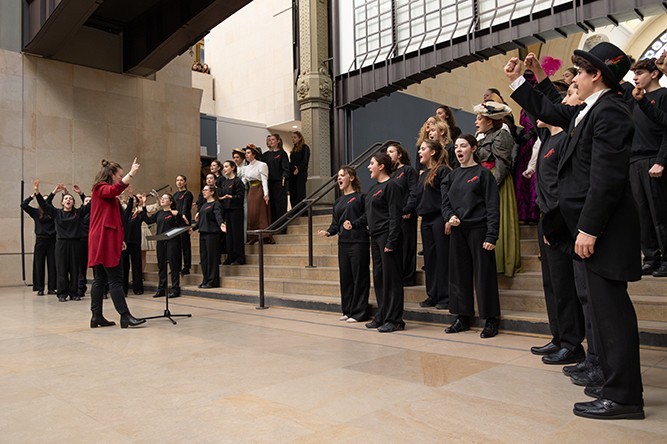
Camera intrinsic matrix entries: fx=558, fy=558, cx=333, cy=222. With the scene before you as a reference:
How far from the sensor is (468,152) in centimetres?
495

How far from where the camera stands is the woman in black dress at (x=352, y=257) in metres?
5.66

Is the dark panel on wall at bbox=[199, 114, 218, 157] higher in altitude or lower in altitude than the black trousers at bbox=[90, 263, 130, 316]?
higher

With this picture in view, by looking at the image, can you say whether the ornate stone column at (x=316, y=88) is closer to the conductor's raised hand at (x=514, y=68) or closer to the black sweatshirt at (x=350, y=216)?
the black sweatshirt at (x=350, y=216)

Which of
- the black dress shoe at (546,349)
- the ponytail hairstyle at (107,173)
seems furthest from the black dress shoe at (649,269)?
the ponytail hairstyle at (107,173)

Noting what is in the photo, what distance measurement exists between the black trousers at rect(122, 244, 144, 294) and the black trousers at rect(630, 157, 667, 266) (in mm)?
7293

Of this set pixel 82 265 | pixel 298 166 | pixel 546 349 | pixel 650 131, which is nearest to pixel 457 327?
pixel 546 349

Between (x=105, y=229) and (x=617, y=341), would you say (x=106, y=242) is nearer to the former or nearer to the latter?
(x=105, y=229)

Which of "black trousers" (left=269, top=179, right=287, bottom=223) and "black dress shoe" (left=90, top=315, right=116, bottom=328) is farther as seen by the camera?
"black trousers" (left=269, top=179, right=287, bottom=223)

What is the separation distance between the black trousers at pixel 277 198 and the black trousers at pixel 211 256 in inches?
59.1

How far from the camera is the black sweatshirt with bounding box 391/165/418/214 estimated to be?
589 cm

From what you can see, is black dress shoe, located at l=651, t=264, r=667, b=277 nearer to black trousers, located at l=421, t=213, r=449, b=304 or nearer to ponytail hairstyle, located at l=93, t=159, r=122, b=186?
black trousers, located at l=421, t=213, r=449, b=304

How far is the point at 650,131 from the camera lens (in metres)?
4.98

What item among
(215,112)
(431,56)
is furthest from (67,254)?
(215,112)

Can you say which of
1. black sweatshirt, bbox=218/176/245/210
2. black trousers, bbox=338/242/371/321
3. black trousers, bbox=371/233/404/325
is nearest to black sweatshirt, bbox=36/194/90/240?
black sweatshirt, bbox=218/176/245/210
